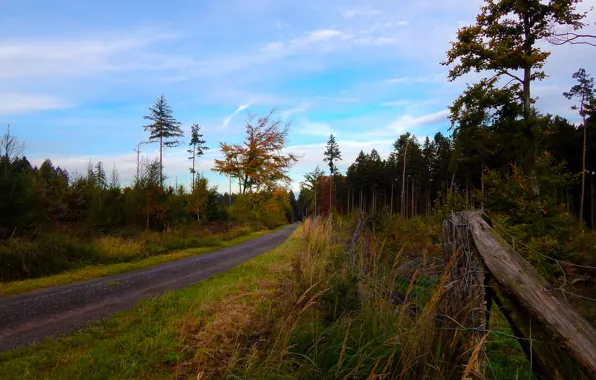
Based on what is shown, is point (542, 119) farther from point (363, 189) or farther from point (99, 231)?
point (363, 189)

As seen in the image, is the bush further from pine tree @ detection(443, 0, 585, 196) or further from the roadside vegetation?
pine tree @ detection(443, 0, 585, 196)

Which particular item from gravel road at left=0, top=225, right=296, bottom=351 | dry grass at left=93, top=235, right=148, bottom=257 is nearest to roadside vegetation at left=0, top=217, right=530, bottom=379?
gravel road at left=0, top=225, right=296, bottom=351

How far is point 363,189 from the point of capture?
8094 cm

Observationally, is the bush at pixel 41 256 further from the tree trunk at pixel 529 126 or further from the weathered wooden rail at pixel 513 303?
the tree trunk at pixel 529 126

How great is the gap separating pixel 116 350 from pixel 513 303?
4183 mm

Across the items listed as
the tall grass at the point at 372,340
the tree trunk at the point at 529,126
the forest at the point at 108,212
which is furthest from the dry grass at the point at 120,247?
the tree trunk at the point at 529,126

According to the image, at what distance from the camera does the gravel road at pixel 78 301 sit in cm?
509

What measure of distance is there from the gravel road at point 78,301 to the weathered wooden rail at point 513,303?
17.0 feet

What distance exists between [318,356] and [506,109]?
15.9 metres

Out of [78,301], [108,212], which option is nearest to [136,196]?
[108,212]

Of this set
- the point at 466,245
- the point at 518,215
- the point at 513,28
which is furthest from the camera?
the point at 513,28

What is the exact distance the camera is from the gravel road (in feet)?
16.7

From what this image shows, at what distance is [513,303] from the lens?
8.03ft

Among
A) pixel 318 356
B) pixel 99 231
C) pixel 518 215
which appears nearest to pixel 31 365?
pixel 318 356
